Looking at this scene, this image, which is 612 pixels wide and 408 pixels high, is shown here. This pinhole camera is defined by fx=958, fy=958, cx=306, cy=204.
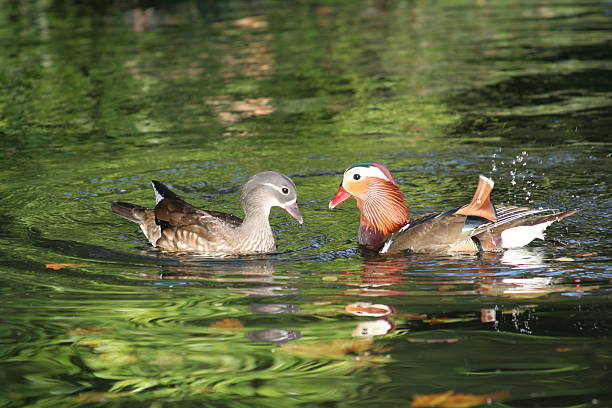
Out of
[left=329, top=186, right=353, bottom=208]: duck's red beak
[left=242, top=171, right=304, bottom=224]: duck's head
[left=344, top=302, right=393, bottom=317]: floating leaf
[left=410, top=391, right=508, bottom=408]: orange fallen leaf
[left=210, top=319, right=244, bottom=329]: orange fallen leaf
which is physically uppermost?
[left=242, top=171, right=304, bottom=224]: duck's head

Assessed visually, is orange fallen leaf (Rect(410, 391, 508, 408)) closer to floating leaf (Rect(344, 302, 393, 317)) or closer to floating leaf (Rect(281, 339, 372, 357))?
floating leaf (Rect(281, 339, 372, 357))

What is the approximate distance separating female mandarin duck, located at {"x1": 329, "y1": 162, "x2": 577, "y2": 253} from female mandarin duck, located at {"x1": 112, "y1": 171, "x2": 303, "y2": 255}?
2.13 ft

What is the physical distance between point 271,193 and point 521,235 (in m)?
2.30

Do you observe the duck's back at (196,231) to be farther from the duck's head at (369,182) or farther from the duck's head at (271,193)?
the duck's head at (369,182)

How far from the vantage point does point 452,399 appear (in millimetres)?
5227

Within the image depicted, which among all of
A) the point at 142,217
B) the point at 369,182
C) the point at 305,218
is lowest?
the point at 305,218

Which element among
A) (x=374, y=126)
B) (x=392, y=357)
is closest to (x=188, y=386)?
(x=392, y=357)

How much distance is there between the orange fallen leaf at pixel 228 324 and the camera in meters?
6.60

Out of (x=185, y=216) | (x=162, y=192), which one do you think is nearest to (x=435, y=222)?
(x=185, y=216)

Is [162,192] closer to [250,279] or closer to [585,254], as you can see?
[250,279]

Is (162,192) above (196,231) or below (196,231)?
above

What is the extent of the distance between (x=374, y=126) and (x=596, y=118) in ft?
10.4

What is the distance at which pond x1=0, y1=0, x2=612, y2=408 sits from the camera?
5.71m

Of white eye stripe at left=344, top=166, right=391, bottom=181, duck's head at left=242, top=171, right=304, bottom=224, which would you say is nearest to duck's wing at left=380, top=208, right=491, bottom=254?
white eye stripe at left=344, top=166, right=391, bottom=181
